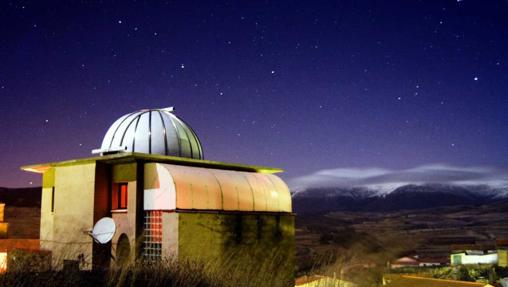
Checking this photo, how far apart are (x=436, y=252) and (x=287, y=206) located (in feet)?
251

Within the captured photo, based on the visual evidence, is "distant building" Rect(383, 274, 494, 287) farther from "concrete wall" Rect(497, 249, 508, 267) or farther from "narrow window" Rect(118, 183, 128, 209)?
"concrete wall" Rect(497, 249, 508, 267)

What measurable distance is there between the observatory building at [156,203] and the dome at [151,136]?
4cm

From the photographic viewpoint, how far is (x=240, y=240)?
19.6m

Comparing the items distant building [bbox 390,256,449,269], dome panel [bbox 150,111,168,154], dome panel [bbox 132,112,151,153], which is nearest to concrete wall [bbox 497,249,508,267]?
distant building [bbox 390,256,449,269]

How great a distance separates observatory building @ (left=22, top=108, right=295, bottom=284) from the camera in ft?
59.3

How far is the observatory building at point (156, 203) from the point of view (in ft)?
59.3

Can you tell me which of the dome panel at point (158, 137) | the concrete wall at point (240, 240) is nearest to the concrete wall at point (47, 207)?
the dome panel at point (158, 137)

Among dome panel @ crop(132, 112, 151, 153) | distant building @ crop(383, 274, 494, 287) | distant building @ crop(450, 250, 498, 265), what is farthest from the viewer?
distant building @ crop(450, 250, 498, 265)

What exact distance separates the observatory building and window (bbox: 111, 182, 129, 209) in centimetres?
4

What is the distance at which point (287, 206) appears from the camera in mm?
22797

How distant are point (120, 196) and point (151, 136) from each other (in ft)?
9.04

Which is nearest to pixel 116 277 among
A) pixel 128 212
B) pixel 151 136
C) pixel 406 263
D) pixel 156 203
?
pixel 156 203

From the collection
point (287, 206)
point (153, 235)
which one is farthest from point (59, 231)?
point (287, 206)

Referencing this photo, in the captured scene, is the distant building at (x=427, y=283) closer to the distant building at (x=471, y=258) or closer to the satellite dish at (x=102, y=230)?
the satellite dish at (x=102, y=230)
